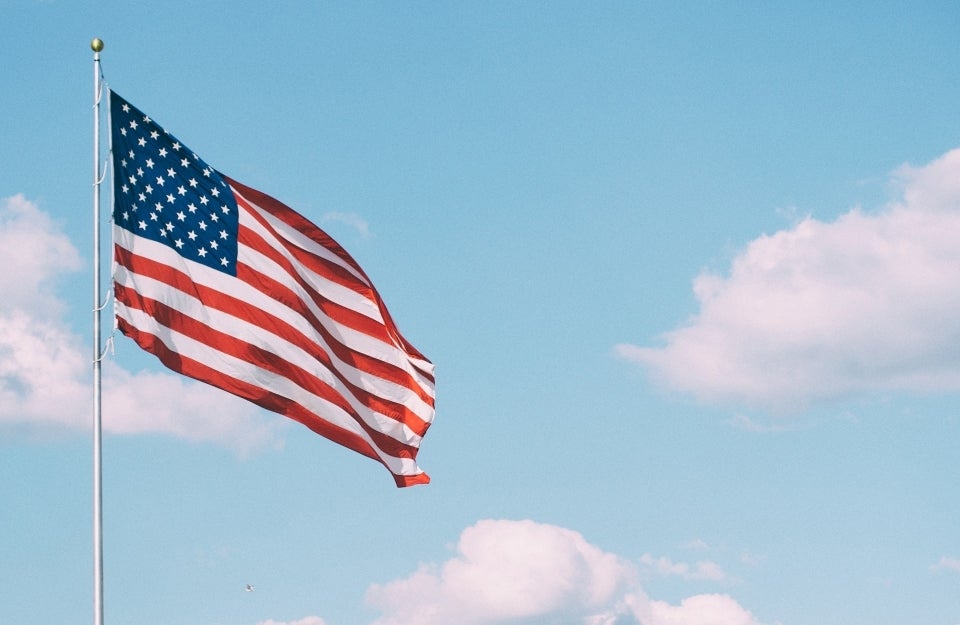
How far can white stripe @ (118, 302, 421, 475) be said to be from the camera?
103ft

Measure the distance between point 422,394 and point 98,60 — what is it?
1182 centimetres

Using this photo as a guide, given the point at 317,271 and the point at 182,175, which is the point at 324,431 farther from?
the point at 182,175

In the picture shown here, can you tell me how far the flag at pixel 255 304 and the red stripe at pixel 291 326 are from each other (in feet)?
0.10

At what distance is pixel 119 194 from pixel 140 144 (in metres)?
1.40

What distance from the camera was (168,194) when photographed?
3331cm

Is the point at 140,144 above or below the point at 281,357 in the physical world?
above

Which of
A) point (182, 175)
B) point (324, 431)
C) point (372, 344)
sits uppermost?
point (182, 175)

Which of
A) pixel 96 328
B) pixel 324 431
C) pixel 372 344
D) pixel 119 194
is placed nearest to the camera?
pixel 96 328

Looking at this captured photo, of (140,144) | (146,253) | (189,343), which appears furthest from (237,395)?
(140,144)

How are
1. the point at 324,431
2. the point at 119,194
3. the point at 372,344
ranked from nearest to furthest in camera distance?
the point at 119,194, the point at 324,431, the point at 372,344

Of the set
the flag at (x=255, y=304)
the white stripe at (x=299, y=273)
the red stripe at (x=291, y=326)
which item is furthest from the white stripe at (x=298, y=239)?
the red stripe at (x=291, y=326)

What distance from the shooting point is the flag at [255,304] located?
3212 cm

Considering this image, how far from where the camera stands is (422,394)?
37938 mm

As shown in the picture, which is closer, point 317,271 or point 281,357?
point 281,357
